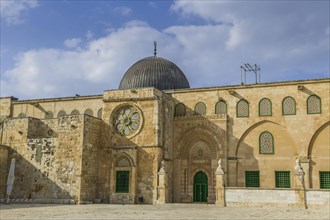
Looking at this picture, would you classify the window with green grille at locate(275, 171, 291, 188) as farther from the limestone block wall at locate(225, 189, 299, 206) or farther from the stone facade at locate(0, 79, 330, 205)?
the limestone block wall at locate(225, 189, 299, 206)

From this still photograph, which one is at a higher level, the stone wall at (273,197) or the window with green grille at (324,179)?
the window with green grille at (324,179)

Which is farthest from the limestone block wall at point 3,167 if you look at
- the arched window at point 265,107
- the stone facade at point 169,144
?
the arched window at point 265,107

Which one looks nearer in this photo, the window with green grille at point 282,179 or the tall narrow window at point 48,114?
the window with green grille at point 282,179

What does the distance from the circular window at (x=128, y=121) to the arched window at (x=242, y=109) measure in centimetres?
647

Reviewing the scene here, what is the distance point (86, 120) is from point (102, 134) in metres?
1.87

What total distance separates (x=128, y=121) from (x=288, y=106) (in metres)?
10.2

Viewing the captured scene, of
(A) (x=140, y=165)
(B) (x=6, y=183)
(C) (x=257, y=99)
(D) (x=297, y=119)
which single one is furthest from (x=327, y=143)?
(B) (x=6, y=183)

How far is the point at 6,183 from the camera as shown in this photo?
25422 mm

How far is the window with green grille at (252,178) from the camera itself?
82.9ft

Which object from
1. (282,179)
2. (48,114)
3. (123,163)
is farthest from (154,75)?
(282,179)

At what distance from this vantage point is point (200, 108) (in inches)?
1075

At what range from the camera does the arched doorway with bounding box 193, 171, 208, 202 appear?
85.6ft

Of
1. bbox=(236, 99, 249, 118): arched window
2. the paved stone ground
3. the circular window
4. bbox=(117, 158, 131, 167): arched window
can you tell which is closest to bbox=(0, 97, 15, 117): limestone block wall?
the circular window

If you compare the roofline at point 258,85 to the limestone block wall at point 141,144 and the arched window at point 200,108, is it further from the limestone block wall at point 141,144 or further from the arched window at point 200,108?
the limestone block wall at point 141,144
